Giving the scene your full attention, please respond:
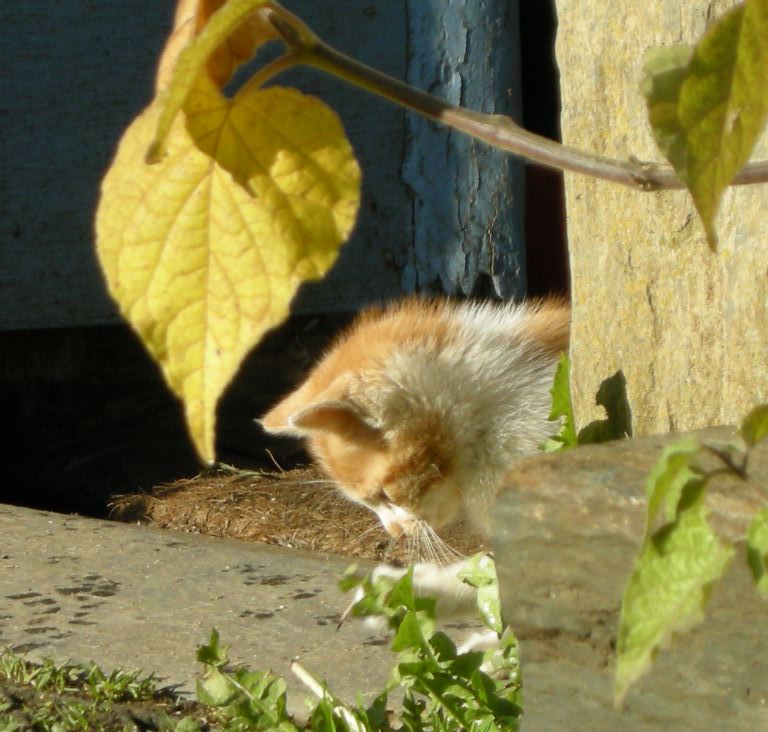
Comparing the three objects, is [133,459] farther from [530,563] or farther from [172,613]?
[530,563]

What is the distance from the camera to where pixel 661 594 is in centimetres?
51

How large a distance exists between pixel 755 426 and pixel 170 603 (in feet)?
9.11

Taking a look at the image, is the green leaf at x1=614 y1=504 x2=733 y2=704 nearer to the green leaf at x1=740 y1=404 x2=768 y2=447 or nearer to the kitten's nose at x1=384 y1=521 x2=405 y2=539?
the green leaf at x1=740 y1=404 x2=768 y2=447

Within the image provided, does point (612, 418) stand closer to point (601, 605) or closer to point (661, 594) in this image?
point (601, 605)

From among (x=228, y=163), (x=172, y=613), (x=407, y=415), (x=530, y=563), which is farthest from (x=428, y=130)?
(x=228, y=163)

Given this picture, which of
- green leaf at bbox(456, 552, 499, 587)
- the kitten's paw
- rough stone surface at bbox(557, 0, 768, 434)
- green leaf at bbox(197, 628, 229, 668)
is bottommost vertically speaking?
the kitten's paw

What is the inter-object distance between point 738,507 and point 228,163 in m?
0.60

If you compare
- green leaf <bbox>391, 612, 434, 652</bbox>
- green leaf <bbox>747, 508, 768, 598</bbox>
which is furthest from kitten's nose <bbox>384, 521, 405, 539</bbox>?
green leaf <bbox>747, 508, 768, 598</bbox>

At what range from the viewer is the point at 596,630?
1180 millimetres

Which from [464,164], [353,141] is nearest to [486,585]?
[464,164]

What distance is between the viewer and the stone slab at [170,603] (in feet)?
8.95

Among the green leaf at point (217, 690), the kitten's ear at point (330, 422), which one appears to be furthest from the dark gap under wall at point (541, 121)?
the green leaf at point (217, 690)

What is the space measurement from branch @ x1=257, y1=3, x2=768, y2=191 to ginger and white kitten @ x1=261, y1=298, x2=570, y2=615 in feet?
7.43

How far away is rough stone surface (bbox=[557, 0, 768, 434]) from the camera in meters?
1.53
